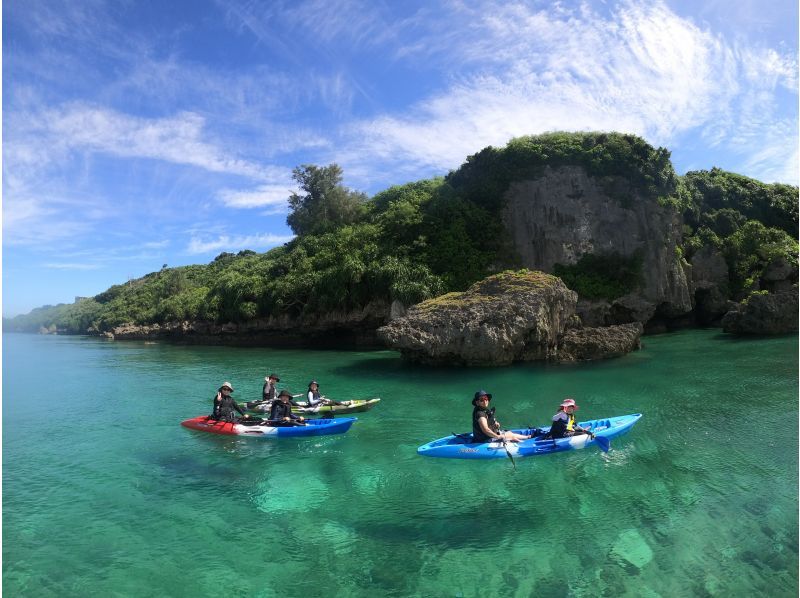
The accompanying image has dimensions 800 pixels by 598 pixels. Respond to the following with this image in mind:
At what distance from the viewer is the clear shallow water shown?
795 cm

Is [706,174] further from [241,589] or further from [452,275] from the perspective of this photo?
[241,589]

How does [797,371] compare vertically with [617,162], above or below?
below

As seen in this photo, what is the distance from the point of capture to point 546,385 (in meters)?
21.7

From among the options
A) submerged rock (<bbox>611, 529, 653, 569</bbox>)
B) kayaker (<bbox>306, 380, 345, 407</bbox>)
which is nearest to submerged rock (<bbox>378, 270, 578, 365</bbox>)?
kayaker (<bbox>306, 380, 345, 407</bbox>)

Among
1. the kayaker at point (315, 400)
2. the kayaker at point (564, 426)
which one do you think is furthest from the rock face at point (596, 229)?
the kayaker at point (564, 426)

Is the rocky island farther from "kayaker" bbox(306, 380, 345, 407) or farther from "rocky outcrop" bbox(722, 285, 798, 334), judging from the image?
"kayaker" bbox(306, 380, 345, 407)

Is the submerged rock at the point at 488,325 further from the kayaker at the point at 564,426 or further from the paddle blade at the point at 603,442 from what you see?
the paddle blade at the point at 603,442

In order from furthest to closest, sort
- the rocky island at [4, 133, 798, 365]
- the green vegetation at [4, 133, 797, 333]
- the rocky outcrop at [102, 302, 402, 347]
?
the rocky outcrop at [102, 302, 402, 347], the green vegetation at [4, 133, 797, 333], the rocky island at [4, 133, 798, 365]

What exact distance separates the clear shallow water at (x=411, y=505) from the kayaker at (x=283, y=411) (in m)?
0.73

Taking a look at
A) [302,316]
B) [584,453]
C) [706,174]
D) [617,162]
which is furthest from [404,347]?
[706,174]

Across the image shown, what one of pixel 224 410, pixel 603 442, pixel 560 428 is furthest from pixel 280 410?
pixel 603 442

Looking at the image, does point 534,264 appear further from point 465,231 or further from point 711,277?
point 711,277

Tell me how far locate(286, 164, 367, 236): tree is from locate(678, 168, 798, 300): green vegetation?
103ft

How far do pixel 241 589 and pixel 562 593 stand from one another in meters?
5.10
